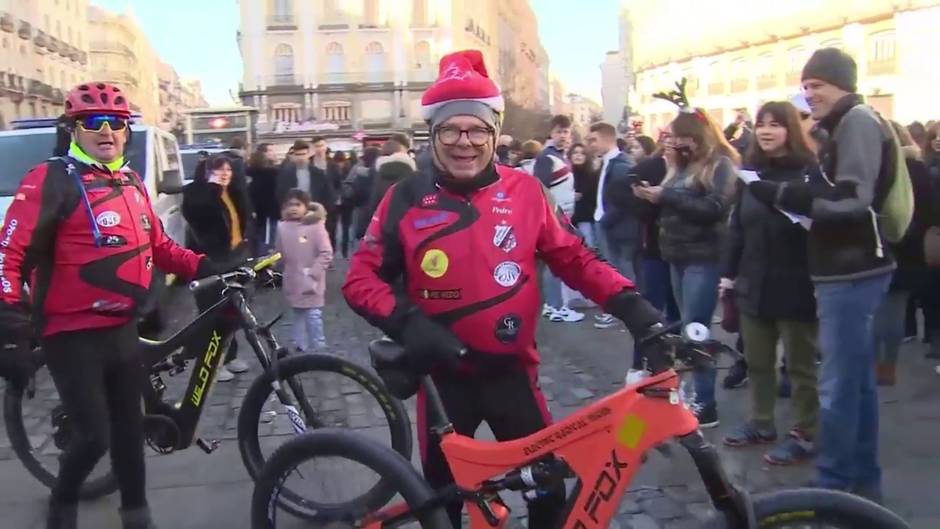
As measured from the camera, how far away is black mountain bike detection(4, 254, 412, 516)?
4.32 metres

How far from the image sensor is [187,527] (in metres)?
4.26

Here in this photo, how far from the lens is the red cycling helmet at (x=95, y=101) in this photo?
12.1ft

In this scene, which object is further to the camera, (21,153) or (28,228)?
(21,153)

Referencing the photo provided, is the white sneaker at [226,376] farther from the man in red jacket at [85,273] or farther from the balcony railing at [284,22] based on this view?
the balcony railing at [284,22]

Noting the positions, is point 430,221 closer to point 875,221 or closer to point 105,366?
point 105,366

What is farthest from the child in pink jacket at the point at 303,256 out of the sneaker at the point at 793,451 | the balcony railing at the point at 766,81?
the balcony railing at the point at 766,81

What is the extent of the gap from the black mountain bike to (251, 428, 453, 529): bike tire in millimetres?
978

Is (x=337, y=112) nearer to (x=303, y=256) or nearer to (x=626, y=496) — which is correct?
(x=303, y=256)

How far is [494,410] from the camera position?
311 centimetres

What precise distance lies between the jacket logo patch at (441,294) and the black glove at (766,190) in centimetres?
183

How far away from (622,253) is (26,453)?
215 inches

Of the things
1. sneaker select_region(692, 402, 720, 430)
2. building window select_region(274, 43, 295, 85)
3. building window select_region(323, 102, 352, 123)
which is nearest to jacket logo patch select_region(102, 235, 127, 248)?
sneaker select_region(692, 402, 720, 430)

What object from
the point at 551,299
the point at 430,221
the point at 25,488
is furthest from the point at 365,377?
the point at 551,299

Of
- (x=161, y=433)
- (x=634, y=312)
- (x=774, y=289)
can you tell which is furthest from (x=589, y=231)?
(x=634, y=312)
